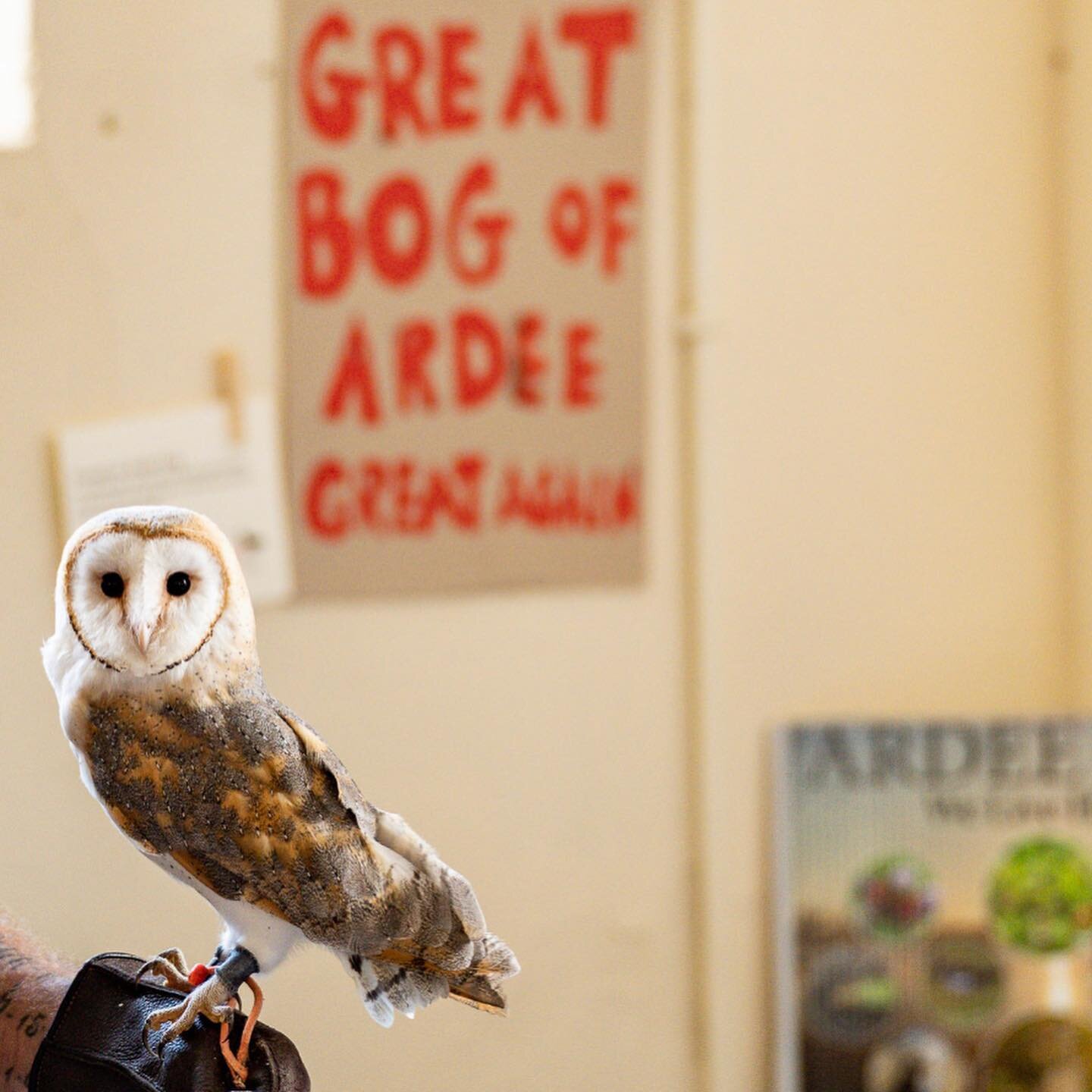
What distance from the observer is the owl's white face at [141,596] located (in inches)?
14.7

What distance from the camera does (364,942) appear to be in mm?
412

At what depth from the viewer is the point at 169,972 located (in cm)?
46

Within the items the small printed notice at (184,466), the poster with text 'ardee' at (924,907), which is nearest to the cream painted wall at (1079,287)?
the poster with text 'ardee' at (924,907)

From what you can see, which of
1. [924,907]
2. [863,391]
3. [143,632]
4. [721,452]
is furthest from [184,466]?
[924,907]

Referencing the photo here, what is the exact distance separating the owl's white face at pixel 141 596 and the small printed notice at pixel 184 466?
0.16 m

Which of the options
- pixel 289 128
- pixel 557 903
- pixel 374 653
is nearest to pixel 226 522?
pixel 374 653

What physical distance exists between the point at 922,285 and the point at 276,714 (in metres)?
0.83

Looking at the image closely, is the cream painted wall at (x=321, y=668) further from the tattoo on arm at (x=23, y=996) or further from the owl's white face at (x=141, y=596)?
the owl's white face at (x=141, y=596)

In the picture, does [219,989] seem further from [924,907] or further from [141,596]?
[924,907]

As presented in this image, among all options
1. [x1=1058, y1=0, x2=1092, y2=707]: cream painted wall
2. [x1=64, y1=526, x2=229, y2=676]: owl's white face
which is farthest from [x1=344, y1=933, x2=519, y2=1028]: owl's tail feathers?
[x1=1058, y1=0, x2=1092, y2=707]: cream painted wall

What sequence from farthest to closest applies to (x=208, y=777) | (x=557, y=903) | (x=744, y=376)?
(x=744, y=376) < (x=557, y=903) < (x=208, y=777)

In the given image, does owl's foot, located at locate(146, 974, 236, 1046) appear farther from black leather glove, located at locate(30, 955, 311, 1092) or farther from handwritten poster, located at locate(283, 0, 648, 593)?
handwritten poster, located at locate(283, 0, 648, 593)

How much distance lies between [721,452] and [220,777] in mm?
698

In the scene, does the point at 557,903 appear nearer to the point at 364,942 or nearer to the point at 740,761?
the point at 740,761
